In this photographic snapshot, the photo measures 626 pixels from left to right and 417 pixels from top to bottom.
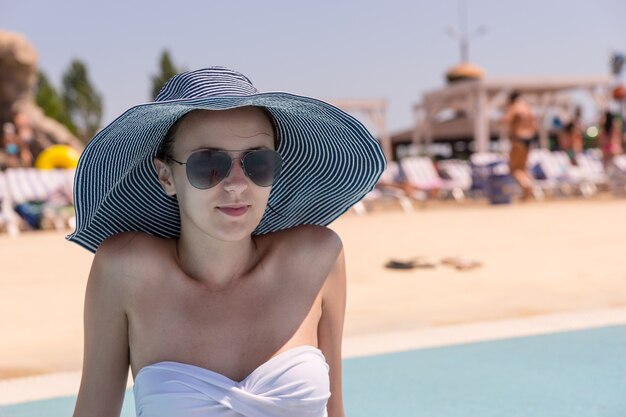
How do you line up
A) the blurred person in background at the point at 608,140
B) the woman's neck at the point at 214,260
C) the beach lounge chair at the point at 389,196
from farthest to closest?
the blurred person in background at the point at 608,140
the beach lounge chair at the point at 389,196
the woman's neck at the point at 214,260

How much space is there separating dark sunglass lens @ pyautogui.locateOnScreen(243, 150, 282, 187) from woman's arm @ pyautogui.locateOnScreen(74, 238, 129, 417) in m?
0.30

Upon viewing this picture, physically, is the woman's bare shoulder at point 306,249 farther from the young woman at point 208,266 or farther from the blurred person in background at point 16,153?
the blurred person in background at point 16,153

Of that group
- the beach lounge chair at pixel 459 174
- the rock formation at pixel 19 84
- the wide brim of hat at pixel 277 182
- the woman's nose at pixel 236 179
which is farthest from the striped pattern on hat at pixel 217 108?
the rock formation at pixel 19 84

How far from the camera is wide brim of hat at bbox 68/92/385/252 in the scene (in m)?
1.51

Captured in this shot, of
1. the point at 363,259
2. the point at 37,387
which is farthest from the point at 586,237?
the point at 37,387

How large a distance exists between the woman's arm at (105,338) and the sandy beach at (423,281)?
204cm

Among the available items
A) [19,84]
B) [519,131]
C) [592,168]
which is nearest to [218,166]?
[519,131]

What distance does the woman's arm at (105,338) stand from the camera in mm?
1490

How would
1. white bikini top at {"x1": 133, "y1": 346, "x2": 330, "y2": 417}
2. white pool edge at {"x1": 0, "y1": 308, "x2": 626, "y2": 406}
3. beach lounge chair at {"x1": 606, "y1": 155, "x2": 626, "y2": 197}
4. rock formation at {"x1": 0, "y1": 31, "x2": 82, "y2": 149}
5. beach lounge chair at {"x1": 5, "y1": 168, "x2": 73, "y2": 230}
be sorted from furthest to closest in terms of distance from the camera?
rock formation at {"x1": 0, "y1": 31, "x2": 82, "y2": 149} → beach lounge chair at {"x1": 606, "y1": 155, "x2": 626, "y2": 197} → beach lounge chair at {"x1": 5, "y1": 168, "x2": 73, "y2": 230} → white pool edge at {"x1": 0, "y1": 308, "x2": 626, "y2": 406} → white bikini top at {"x1": 133, "y1": 346, "x2": 330, "y2": 417}

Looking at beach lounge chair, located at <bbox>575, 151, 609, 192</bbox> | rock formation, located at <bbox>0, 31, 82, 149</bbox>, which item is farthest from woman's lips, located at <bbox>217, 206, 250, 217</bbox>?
rock formation, located at <bbox>0, 31, 82, 149</bbox>

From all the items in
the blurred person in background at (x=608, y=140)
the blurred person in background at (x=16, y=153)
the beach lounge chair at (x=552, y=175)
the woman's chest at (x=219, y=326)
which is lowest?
the beach lounge chair at (x=552, y=175)

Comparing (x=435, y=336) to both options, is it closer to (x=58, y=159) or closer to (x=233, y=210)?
(x=233, y=210)

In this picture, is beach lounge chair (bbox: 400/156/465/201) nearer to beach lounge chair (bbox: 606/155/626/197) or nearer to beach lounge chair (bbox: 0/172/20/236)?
beach lounge chair (bbox: 606/155/626/197)

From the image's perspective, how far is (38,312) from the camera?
475 centimetres
